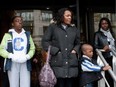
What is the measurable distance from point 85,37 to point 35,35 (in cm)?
117

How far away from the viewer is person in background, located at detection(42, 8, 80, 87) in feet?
20.7

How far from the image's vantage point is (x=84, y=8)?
9164 millimetres

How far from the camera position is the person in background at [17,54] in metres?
6.62

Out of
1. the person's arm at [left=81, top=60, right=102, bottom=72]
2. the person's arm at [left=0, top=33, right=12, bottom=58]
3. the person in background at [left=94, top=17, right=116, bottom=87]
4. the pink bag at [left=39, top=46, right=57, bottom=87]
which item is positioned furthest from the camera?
the person in background at [left=94, top=17, right=116, bottom=87]

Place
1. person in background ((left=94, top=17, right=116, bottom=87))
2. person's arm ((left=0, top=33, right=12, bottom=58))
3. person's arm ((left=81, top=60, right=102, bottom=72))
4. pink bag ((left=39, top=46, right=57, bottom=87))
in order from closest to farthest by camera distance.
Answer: pink bag ((left=39, top=46, right=57, bottom=87))
person's arm ((left=81, top=60, right=102, bottom=72))
person's arm ((left=0, top=33, right=12, bottom=58))
person in background ((left=94, top=17, right=116, bottom=87))

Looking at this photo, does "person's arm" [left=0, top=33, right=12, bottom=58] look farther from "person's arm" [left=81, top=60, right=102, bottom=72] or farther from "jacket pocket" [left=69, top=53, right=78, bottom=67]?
"person's arm" [left=81, top=60, right=102, bottom=72]

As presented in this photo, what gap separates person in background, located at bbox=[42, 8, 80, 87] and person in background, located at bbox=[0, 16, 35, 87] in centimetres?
48

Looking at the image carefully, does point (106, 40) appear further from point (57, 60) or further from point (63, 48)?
point (57, 60)

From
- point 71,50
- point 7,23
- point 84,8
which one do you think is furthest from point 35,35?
point 71,50

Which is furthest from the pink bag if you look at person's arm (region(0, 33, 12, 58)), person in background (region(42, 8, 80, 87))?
person's arm (region(0, 33, 12, 58))

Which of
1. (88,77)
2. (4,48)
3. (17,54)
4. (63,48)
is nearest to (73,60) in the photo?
(63,48)

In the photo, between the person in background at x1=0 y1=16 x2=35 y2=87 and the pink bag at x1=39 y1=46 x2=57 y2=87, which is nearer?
the pink bag at x1=39 y1=46 x2=57 y2=87

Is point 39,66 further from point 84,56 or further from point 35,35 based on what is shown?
point 84,56

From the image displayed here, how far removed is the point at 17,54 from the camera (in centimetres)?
668
